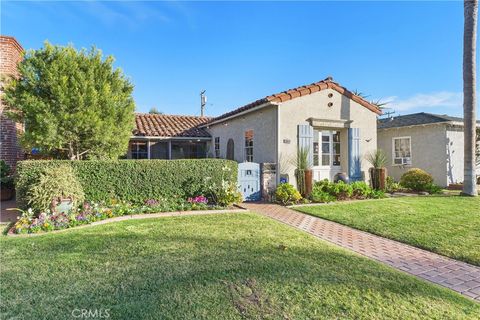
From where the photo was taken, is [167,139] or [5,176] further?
[167,139]

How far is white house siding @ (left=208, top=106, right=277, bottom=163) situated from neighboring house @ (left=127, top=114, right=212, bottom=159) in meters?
2.69

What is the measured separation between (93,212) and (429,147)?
1825cm

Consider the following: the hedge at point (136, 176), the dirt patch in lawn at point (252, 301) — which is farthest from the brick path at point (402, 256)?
the hedge at point (136, 176)

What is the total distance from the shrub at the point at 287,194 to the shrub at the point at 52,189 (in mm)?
6977

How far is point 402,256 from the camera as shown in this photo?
5242 mm

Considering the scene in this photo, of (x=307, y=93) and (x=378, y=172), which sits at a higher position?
(x=307, y=93)

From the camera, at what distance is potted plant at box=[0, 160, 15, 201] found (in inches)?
441

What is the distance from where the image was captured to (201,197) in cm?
1002

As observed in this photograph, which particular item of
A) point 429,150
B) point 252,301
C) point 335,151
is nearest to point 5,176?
point 252,301

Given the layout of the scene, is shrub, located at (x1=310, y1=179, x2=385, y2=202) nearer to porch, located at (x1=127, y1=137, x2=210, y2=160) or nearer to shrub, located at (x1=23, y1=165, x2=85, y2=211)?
shrub, located at (x1=23, y1=165, x2=85, y2=211)

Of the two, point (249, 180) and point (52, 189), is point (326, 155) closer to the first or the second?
point (249, 180)

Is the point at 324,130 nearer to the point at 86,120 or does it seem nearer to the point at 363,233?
the point at 363,233

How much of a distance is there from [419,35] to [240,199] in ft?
38.7

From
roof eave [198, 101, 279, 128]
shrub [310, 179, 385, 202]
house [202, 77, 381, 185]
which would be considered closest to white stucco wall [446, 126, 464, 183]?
house [202, 77, 381, 185]
